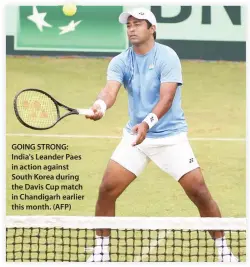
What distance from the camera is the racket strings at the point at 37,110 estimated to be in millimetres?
7395

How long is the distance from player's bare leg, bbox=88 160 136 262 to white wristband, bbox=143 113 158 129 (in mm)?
404

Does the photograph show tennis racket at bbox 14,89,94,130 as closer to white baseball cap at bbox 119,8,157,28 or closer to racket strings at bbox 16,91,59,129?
racket strings at bbox 16,91,59,129

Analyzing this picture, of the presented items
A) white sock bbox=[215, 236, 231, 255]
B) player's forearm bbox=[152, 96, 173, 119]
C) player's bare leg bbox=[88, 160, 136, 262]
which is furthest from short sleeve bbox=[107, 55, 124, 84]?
white sock bbox=[215, 236, 231, 255]

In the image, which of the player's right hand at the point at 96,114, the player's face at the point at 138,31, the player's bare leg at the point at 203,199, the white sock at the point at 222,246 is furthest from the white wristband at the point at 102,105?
the white sock at the point at 222,246

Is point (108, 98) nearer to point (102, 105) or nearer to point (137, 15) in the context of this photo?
point (102, 105)

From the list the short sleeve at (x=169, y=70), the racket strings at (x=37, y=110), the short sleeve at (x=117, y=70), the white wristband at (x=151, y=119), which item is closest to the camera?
the white wristband at (x=151, y=119)

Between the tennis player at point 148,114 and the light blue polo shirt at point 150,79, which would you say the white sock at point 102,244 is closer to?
the tennis player at point 148,114

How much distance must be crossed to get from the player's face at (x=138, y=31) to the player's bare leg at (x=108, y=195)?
0.85m

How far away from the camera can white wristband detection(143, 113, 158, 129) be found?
7031mm

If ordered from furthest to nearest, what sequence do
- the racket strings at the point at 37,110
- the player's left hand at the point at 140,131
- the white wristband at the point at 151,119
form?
the racket strings at the point at 37,110 → the white wristband at the point at 151,119 → the player's left hand at the point at 140,131

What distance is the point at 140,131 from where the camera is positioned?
6930mm

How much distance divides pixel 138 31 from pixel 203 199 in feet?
4.06

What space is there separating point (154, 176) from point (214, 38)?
10.2 feet

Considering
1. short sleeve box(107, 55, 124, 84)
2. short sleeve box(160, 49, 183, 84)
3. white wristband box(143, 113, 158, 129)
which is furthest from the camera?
short sleeve box(107, 55, 124, 84)
